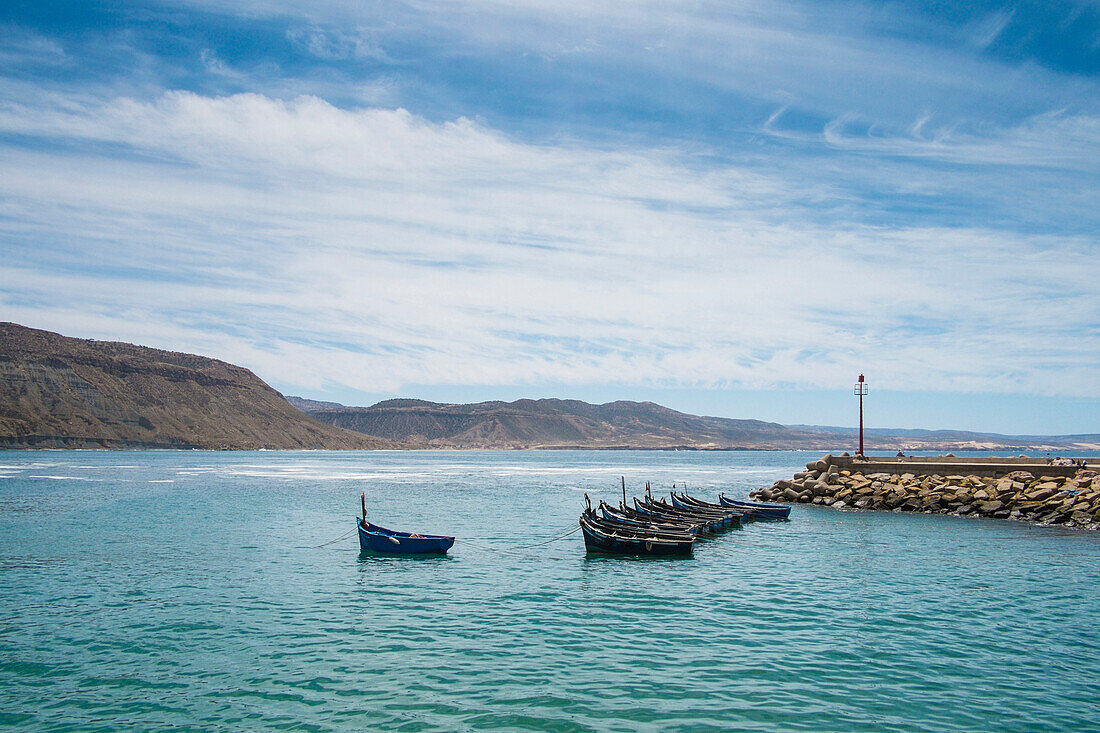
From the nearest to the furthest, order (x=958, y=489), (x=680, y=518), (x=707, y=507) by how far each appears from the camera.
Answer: (x=680, y=518), (x=707, y=507), (x=958, y=489)

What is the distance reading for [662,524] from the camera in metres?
36.1

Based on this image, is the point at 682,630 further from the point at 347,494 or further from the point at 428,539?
the point at 347,494

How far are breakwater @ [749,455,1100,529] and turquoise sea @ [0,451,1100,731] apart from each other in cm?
740

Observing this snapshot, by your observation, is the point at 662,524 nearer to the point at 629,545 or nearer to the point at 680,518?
the point at 680,518

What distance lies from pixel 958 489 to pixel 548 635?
3878 centimetres

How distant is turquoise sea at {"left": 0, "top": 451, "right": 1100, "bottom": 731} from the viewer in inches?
525

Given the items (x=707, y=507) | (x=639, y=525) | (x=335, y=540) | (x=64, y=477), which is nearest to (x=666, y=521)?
(x=639, y=525)

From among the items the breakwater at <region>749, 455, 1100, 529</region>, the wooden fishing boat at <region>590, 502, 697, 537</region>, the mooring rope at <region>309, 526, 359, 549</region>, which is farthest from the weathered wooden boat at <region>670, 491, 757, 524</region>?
the mooring rope at <region>309, 526, 359, 549</region>

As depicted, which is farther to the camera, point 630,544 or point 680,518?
point 680,518

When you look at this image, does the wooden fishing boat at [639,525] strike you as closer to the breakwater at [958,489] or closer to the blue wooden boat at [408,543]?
the blue wooden boat at [408,543]

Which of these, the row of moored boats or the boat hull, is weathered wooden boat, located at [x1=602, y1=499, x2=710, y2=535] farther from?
the boat hull

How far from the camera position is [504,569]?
27641 mm

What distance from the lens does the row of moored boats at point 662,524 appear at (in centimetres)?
3033

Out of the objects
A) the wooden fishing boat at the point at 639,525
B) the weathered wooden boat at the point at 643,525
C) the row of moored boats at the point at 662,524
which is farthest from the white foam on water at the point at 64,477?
the wooden fishing boat at the point at 639,525
